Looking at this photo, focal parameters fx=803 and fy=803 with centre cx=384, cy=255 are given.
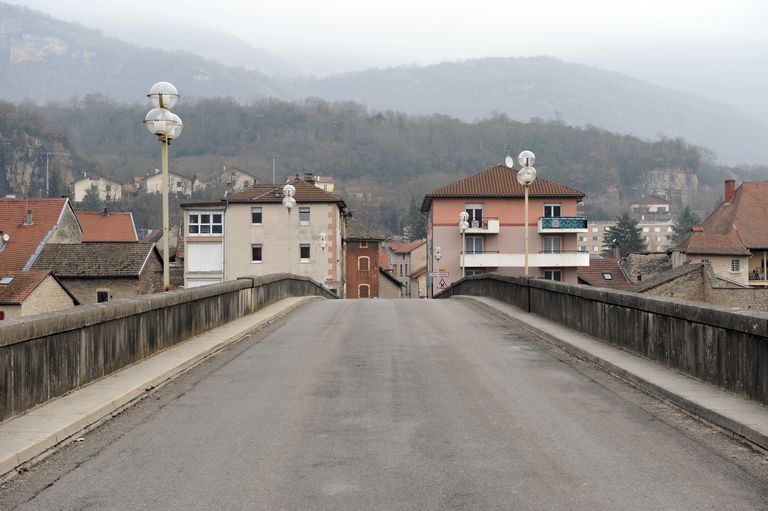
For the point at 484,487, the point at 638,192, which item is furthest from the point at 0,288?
the point at 638,192

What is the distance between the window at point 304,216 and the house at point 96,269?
17706mm

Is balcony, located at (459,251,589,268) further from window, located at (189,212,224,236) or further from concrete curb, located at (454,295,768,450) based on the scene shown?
concrete curb, located at (454,295,768,450)

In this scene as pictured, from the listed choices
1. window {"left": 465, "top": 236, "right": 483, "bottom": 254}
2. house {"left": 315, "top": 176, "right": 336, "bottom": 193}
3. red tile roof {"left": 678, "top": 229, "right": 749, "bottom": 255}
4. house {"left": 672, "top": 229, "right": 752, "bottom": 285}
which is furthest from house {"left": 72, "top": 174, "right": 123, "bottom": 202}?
house {"left": 672, "top": 229, "right": 752, "bottom": 285}

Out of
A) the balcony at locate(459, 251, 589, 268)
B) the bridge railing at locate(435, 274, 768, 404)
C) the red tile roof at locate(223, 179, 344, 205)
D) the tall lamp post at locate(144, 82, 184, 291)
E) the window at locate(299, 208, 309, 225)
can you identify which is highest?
the red tile roof at locate(223, 179, 344, 205)

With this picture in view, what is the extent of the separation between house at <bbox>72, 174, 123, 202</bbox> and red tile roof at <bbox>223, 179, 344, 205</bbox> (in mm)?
87438

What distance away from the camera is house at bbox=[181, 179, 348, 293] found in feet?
241

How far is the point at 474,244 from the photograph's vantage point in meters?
74.2

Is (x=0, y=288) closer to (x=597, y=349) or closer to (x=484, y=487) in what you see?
(x=597, y=349)

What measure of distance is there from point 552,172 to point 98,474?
149 metres

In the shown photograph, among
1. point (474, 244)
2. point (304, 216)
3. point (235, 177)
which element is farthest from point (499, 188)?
point (235, 177)

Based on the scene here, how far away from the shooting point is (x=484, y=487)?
593cm

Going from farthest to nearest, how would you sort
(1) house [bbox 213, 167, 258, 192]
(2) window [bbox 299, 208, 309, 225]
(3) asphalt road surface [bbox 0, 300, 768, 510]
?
1. (1) house [bbox 213, 167, 258, 192]
2. (2) window [bbox 299, 208, 309, 225]
3. (3) asphalt road surface [bbox 0, 300, 768, 510]

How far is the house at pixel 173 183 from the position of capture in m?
156

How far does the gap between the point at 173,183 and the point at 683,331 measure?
15891 centimetres
